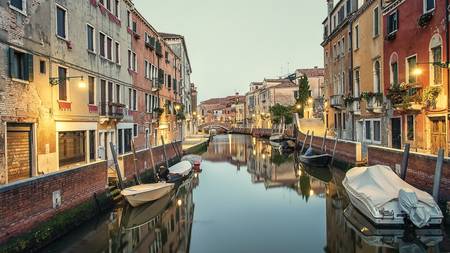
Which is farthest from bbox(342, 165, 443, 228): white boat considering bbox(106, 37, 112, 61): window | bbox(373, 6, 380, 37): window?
bbox(106, 37, 112, 61): window

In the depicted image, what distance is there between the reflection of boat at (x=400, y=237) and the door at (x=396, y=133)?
25.1 feet

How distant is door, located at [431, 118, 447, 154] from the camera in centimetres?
1258

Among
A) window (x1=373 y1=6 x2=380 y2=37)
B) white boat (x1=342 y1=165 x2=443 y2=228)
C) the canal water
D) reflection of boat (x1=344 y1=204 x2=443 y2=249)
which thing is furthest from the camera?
window (x1=373 y1=6 x2=380 y2=37)

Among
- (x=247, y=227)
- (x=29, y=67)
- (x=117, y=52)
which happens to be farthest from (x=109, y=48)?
(x=247, y=227)

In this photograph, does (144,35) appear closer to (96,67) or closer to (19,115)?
(96,67)

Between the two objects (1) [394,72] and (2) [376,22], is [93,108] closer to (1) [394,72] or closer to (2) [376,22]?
(1) [394,72]

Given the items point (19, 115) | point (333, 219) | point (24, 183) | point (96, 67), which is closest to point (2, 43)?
point (19, 115)

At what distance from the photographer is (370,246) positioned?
7.92 meters

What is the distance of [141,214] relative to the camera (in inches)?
427

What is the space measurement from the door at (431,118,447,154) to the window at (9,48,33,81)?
12.6m

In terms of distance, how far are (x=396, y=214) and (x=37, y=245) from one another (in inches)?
295

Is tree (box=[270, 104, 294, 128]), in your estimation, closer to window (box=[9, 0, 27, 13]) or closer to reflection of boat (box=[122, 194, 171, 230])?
reflection of boat (box=[122, 194, 171, 230])

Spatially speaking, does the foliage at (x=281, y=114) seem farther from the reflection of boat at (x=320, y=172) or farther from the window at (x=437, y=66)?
the window at (x=437, y=66)

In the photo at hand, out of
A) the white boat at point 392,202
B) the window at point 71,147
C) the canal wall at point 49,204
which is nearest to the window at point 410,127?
the white boat at point 392,202
